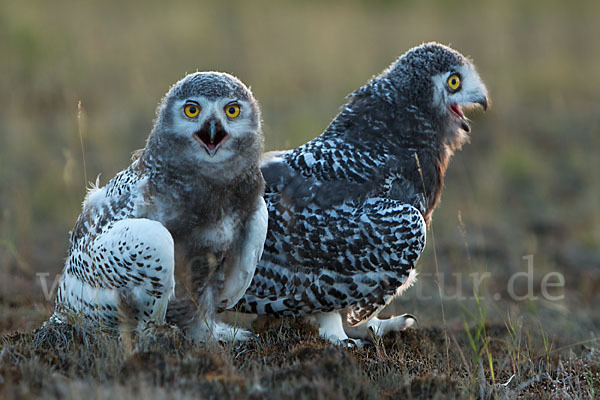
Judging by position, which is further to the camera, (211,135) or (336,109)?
(336,109)

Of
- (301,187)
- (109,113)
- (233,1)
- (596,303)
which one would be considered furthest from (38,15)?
(596,303)

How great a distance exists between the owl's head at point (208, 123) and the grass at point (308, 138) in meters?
1.13

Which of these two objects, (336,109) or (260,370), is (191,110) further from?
(336,109)

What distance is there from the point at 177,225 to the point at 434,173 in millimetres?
2216

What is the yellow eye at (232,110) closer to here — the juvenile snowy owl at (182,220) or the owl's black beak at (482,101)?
the juvenile snowy owl at (182,220)

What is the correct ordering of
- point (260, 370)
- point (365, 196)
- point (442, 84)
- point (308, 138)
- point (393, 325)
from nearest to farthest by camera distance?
point (260, 370) → point (365, 196) → point (393, 325) → point (442, 84) → point (308, 138)

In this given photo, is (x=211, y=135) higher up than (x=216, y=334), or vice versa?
(x=211, y=135)

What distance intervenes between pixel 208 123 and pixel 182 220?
0.62 m

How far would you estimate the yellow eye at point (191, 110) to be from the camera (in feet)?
13.6

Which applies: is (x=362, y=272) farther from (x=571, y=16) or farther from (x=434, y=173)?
(x=571, y=16)

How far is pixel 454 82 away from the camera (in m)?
5.64

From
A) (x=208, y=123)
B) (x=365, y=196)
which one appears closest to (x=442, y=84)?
(x=365, y=196)

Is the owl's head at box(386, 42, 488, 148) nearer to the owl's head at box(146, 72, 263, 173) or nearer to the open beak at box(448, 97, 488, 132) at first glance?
the open beak at box(448, 97, 488, 132)

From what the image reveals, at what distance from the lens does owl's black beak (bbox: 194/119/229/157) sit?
408 cm
